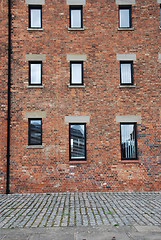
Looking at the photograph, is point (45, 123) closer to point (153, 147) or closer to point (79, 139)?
point (79, 139)

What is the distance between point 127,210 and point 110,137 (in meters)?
4.67

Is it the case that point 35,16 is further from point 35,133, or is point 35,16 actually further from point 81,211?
point 81,211

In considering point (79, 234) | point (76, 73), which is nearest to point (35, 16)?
point (76, 73)

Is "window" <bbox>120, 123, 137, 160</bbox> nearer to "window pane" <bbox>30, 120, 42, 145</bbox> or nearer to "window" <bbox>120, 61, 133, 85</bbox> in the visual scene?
"window" <bbox>120, 61, 133, 85</bbox>

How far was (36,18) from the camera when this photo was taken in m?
13.0

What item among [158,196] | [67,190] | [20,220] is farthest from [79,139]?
[20,220]

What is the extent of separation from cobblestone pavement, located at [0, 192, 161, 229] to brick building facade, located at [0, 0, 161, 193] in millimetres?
1653

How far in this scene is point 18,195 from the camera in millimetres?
11258

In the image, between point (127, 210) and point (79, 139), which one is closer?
point (127, 210)

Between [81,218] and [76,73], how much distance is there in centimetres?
776

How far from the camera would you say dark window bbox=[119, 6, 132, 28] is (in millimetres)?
13148

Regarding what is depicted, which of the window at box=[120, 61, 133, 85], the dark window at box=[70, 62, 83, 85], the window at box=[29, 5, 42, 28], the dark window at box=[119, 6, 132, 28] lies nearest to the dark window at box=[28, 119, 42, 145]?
the dark window at box=[70, 62, 83, 85]

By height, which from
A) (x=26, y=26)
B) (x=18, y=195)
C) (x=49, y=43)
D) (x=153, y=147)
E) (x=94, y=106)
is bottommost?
(x=18, y=195)

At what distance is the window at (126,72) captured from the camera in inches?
502
